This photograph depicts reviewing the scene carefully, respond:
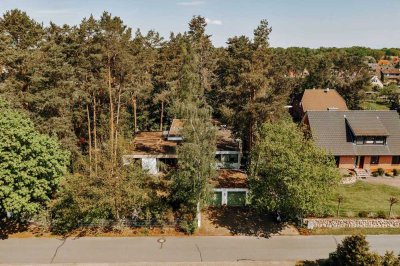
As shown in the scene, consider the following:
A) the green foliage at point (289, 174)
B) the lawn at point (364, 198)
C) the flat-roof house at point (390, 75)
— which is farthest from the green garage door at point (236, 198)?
the flat-roof house at point (390, 75)

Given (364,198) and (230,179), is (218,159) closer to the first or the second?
(230,179)

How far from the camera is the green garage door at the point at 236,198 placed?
3184 cm

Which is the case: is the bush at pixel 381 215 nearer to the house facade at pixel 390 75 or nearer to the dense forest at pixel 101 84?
the dense forest at pixel 101 84

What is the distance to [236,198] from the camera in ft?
105

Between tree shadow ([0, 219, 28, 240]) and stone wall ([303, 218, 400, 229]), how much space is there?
22.5m

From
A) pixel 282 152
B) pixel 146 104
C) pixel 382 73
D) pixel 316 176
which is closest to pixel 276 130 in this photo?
pixel 282 152

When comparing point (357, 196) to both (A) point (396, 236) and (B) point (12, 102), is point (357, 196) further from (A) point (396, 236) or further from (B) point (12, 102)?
(B) point (12, 102)

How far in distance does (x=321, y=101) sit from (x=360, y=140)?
68.2 ft

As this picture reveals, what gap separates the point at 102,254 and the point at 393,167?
3329cm

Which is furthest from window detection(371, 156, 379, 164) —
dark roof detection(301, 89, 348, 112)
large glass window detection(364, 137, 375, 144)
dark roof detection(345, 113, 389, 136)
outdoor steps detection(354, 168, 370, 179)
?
dark roof detection(301, 89, 348, 112)

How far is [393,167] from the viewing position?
40.7m

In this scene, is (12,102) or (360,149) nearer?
(12,102)

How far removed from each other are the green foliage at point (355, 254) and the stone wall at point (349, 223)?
5862mm

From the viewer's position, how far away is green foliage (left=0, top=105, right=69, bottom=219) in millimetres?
24609
